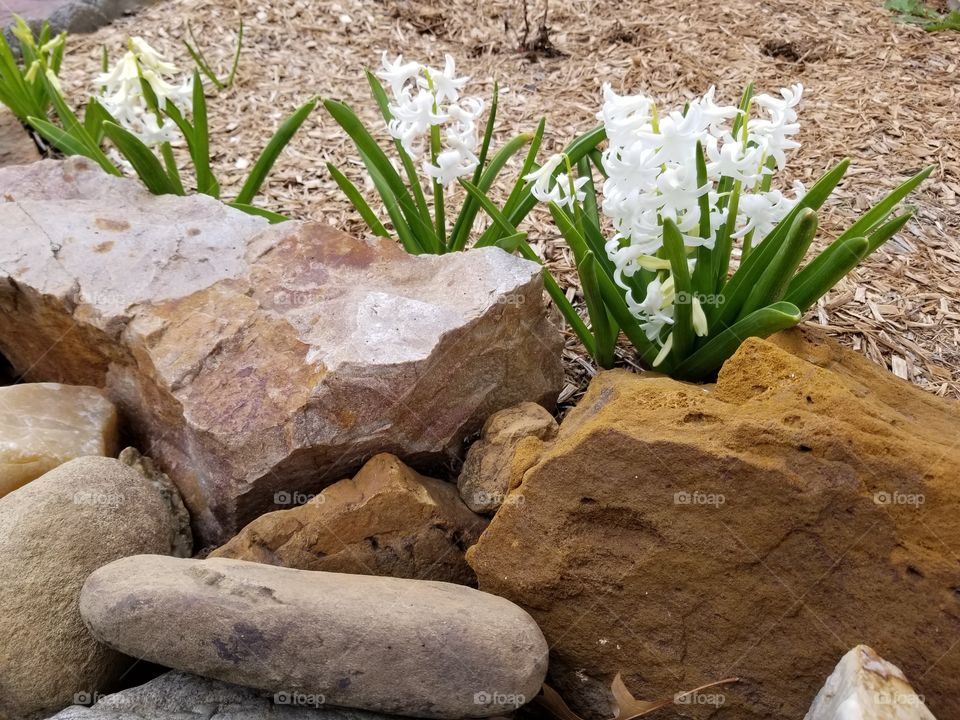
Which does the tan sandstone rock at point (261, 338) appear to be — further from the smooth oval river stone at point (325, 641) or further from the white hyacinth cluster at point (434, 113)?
the smooth oval river stone at point (325, 641)

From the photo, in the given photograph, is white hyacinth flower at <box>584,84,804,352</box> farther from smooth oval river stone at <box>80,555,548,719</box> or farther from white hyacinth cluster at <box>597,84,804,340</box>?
smooth oval river stone at <box>80,555,548,719</box>

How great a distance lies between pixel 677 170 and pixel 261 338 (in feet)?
4.18

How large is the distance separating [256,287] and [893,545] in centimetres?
193

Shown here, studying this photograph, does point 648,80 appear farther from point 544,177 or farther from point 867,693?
point 867,693

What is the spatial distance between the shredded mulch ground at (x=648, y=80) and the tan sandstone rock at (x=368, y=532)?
2.91 feet

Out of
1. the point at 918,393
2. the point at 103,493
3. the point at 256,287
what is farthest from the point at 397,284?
the point at 918,393

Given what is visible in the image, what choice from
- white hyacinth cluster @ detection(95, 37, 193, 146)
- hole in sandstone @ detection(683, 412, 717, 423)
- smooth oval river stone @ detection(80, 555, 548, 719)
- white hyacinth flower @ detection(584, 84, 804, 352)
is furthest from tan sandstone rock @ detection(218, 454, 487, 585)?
white hyacinth cluster @ detection(95, 37, 193, 146)

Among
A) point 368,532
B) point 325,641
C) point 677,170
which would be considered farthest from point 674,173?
point 325,641

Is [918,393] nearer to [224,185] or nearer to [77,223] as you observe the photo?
[77,223]

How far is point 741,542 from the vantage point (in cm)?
202

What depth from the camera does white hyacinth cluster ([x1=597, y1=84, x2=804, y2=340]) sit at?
2.17 metres

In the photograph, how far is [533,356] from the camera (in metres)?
2.74

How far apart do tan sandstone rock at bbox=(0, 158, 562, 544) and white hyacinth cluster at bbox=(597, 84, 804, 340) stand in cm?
38

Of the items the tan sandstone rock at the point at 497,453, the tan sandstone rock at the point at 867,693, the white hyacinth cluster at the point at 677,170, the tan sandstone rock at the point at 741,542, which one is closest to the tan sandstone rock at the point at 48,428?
the tan sandstone rock at the point at 497,453
